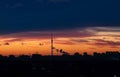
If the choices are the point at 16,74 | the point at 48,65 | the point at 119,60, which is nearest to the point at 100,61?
the point at 119,60

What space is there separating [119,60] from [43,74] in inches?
1117

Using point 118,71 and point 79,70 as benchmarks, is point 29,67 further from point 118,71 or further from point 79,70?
point 118,71

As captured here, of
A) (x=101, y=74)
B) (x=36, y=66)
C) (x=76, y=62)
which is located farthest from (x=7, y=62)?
(x=101, y=74)

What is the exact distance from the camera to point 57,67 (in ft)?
446

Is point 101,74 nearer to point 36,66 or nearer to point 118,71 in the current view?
point 118,71

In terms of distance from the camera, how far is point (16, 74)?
116 m

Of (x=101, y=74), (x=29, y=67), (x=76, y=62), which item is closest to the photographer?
(x=101, y=74)

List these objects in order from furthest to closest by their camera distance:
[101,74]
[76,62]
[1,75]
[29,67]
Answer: [76,62] < [29,67] < [101,74] < [1,75]

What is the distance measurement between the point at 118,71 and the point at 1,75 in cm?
2903

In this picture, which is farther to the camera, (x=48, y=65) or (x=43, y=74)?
(x=48, y=65)

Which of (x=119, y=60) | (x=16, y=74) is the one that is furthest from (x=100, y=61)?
(x=16, y=74)

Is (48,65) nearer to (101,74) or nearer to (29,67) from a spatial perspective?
(29,67)

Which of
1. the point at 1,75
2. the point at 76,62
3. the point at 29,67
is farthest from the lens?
the point at 76,62

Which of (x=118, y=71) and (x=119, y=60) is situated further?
(x=119, y=60)
